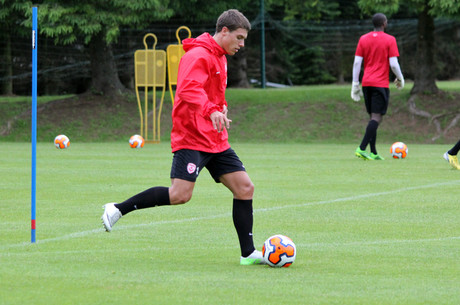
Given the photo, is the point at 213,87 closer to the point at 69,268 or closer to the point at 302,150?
the point at 69,268

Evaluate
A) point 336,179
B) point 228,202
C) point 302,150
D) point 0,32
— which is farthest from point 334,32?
point 228,202

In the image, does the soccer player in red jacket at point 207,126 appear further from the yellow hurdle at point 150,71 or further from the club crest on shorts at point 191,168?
the yellow hurdle at point 150,71

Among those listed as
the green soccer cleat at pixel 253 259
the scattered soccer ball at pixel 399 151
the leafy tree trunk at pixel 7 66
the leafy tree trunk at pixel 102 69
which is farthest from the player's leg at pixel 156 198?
the leafy tree trunk at pixel 7 66

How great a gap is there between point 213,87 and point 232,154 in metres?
0.54

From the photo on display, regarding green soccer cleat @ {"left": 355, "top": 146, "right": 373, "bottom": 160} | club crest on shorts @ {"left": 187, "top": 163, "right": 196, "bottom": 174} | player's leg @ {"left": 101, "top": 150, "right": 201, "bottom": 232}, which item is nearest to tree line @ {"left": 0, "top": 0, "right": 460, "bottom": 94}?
green soccer cleat @ {"left": 355, "top": 146, "right": 373, "bottom": 160}

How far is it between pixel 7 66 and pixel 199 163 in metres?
30.4

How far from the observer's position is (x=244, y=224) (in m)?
6.88

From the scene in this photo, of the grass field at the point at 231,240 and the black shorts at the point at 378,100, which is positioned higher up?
the black shorts at the point at 378,100

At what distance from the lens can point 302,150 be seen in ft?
72.2

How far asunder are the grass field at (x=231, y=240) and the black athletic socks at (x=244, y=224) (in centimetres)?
16

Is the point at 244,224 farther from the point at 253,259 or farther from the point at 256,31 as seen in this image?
the point at 256,31

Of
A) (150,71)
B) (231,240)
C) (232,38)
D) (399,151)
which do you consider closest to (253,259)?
(231,240)

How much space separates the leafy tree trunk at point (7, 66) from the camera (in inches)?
1372

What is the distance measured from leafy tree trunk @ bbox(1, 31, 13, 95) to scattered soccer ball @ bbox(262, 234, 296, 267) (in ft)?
94.4
